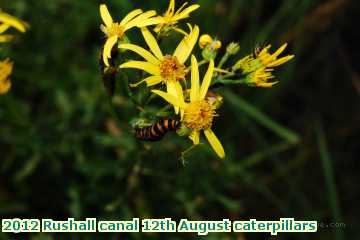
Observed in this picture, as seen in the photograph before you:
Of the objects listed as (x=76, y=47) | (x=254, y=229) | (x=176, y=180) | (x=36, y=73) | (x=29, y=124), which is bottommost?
(x=254, y=229)

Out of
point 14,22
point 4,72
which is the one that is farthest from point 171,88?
point 4,72

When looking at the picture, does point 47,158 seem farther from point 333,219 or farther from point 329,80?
point 329,80

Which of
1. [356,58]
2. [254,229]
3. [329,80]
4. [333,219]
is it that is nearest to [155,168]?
[254,229]

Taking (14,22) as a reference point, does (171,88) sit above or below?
below

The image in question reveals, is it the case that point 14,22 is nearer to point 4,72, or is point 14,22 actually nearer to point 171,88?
point 4,72

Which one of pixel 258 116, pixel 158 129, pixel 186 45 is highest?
pixel 258 116

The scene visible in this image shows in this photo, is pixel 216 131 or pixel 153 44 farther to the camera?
pixel 216 131

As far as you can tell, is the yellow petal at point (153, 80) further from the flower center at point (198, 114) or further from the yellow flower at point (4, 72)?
the yellow flower at point (4, 72)

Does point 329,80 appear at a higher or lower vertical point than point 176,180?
higher
